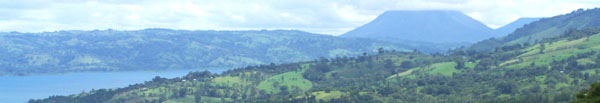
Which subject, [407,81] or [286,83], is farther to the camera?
[286,83]

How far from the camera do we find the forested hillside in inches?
4471

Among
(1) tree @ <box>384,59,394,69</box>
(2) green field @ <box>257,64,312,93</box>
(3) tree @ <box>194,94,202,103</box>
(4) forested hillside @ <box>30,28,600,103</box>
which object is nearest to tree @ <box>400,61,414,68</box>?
(4) forested hillside @ <box>30,28,600,103</box>

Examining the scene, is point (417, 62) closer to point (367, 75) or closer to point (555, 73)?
point (367, 75)

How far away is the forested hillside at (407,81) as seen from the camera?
114 m

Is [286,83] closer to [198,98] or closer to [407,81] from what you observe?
[198,98]

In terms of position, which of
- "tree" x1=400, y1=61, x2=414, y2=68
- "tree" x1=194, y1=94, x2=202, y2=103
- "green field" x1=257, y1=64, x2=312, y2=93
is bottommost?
"tree" x1=194, y1=94, x2=202, y2=103

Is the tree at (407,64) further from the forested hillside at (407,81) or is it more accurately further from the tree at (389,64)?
the tree at (389,64)

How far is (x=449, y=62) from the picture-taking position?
16675 centimetres

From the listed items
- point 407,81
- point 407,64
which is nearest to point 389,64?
point 407,64

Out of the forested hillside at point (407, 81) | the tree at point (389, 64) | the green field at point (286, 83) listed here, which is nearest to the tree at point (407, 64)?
the forested hillside at point (407, 81)

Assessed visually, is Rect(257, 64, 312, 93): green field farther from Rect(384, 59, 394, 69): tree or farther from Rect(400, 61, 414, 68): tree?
Rect(400, 61, 414, 68): tree

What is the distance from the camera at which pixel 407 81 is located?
137 m

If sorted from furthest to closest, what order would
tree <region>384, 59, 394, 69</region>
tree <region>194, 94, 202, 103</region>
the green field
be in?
1. tree <region>384, 59, 394, 69</region>
2. the green field
3. tree <region>194, 94, 202, 103</region>

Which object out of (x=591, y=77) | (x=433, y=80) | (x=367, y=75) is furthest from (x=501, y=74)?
(x=367, y=75)
